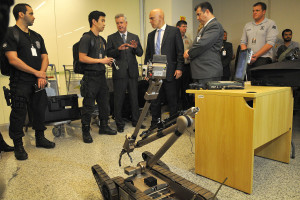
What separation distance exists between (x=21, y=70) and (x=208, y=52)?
186 centimetres

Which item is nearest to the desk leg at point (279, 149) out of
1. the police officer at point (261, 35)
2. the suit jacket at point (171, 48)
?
the police officer at point (261, 35)

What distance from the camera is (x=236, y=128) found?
1545 mm

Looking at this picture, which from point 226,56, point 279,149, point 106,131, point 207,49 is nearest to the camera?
point 279,149

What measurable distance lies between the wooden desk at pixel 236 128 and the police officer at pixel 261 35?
3.79ft

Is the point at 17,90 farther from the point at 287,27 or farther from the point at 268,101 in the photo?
the point at 287,27

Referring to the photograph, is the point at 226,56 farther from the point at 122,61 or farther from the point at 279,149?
the point at 279,149

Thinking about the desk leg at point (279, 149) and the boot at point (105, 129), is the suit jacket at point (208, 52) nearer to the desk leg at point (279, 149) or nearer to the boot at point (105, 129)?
the desk leg at point (279, 149)

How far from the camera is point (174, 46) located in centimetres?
300

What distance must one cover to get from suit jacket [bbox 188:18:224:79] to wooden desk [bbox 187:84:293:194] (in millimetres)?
681

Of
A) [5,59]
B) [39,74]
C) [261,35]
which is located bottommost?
[39,74]

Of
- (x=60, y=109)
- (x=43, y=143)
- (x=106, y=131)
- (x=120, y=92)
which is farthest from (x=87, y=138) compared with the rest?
(x=120, y=92)

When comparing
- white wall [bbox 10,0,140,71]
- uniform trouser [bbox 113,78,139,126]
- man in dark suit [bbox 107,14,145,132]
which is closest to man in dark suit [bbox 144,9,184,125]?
man in dark suit [bbox 107,14,145,132]

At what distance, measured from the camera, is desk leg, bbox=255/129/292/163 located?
6.56 ft

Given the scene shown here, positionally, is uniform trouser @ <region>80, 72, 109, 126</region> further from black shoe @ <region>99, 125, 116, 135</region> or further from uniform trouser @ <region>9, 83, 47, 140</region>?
uniform trouser @ <region>9, 83, 47, 140</region>
